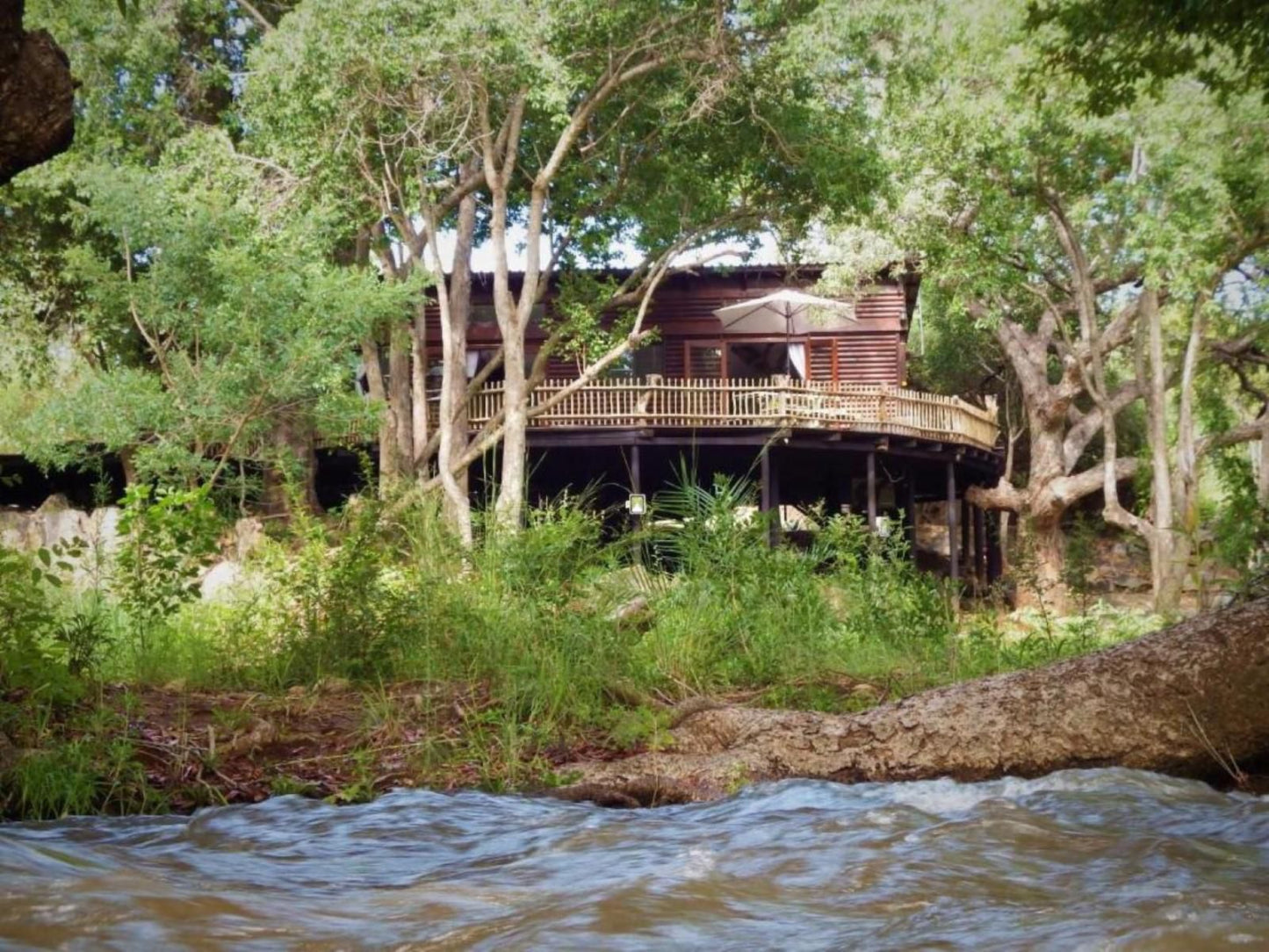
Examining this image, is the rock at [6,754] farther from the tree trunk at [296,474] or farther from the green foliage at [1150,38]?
the tree trunk at [296,474]

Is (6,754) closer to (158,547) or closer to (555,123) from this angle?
(158,547)

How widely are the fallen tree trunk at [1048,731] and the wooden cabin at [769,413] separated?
1339 centimetres

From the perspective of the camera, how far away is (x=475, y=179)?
20.2 m

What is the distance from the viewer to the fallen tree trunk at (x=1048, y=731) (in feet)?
16.1

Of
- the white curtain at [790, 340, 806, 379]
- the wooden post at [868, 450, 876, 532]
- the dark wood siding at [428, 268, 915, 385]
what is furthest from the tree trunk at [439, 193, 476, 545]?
the white curtain at [790, 340, 806, 379]

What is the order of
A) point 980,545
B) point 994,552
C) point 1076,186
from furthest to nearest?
1. point 994,552
2. point 980,545
3. point 1076,186

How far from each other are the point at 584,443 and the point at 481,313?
6.59 meters

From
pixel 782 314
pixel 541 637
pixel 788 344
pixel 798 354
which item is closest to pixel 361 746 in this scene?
pixel 541 637

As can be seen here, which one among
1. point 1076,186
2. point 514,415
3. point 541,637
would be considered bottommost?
point 541,637

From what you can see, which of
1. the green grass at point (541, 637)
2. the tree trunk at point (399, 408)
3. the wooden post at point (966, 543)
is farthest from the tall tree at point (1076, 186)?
the green grass at point (541, 637)

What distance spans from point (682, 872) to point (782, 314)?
2306cm

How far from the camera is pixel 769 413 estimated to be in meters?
22.8

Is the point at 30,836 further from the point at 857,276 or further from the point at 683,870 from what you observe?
the point at 857,276

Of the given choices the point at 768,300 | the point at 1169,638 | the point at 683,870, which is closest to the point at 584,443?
the point at 768,300
